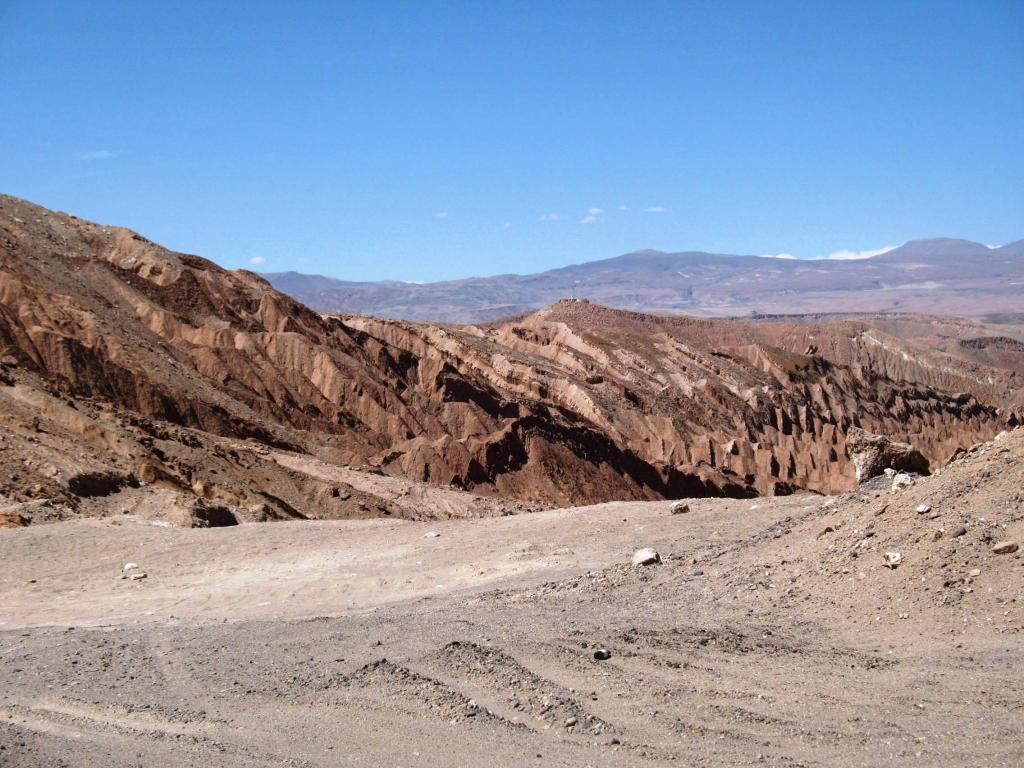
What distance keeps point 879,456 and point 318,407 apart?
24.3 m

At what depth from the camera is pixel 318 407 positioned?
120ft

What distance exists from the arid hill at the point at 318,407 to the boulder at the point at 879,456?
11277mm

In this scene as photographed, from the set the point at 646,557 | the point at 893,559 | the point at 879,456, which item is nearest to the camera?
the point at 893,559

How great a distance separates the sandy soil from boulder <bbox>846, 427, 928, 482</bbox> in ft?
6.54

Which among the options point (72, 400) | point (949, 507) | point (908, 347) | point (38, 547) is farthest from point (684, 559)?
point (908, 347)

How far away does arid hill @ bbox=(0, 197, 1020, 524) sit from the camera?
22.8 meters

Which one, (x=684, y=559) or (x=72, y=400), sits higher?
(x=72, y=400)

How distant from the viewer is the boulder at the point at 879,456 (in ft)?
51.7

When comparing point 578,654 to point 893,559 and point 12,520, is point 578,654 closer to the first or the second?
point 893,559

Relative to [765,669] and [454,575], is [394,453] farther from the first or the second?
[765,669]

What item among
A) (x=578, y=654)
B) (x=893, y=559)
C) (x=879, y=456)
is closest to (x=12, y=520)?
(x=578, y=654)

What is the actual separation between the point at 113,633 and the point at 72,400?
1482 cm

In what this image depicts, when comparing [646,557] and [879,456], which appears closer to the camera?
[646,557]

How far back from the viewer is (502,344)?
2397 inches
